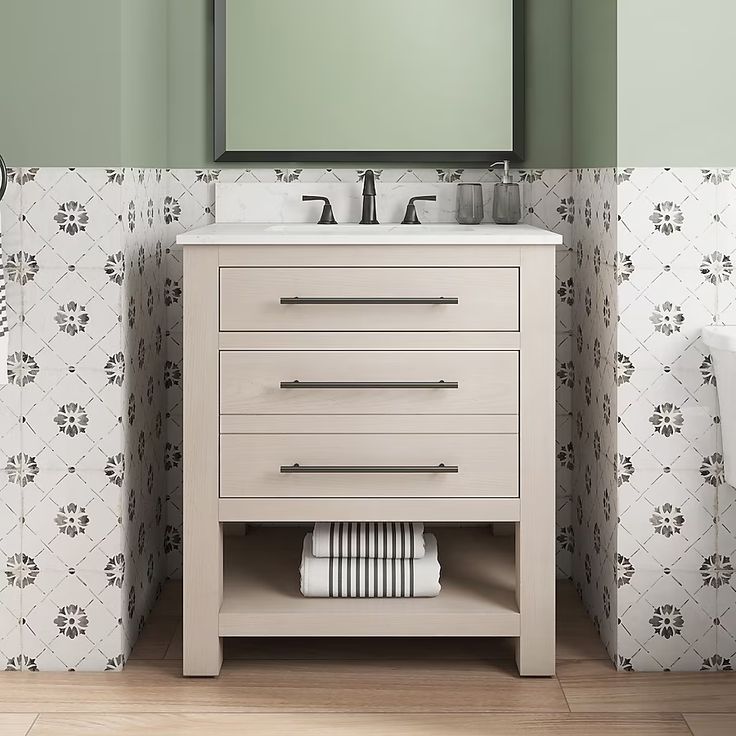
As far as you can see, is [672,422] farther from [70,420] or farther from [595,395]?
[70,420]

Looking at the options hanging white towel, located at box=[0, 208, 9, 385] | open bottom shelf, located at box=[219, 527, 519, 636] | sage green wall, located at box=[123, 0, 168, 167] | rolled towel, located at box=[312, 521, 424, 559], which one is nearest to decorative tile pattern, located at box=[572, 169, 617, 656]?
open bottom shelf, located at box=[219, 527, 519, 636]

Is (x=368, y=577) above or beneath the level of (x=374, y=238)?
beneath

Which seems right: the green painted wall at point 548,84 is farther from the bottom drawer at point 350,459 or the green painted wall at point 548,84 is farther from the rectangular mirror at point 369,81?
the bottom drawer at point 350,459

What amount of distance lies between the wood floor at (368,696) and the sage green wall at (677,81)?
3.85 ft

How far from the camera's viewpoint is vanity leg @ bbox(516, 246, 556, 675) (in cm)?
225

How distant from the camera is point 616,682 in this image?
7.72ft

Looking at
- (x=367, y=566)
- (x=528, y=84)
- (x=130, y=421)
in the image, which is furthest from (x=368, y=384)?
(x=528, y=84)

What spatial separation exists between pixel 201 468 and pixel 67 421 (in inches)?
13.0

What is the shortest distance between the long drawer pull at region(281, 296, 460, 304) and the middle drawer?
0.11 meters

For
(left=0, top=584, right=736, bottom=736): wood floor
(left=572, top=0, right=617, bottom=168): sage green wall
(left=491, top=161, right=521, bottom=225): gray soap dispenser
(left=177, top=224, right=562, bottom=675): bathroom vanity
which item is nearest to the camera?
(left=0, top=584, right=736, bottom=736): wood floor

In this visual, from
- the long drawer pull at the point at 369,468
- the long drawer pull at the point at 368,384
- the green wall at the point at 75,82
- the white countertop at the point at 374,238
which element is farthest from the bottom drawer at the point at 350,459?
the green wall at the point at 75,82

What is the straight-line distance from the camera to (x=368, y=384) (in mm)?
2262

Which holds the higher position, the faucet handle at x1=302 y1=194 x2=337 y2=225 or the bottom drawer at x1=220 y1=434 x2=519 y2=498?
the faucet handle at x1=302 y1=194 x2=337 y2=225

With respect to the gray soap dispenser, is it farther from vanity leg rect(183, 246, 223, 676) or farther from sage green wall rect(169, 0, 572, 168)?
vanity leg rect(183, 246, 223, 676)
